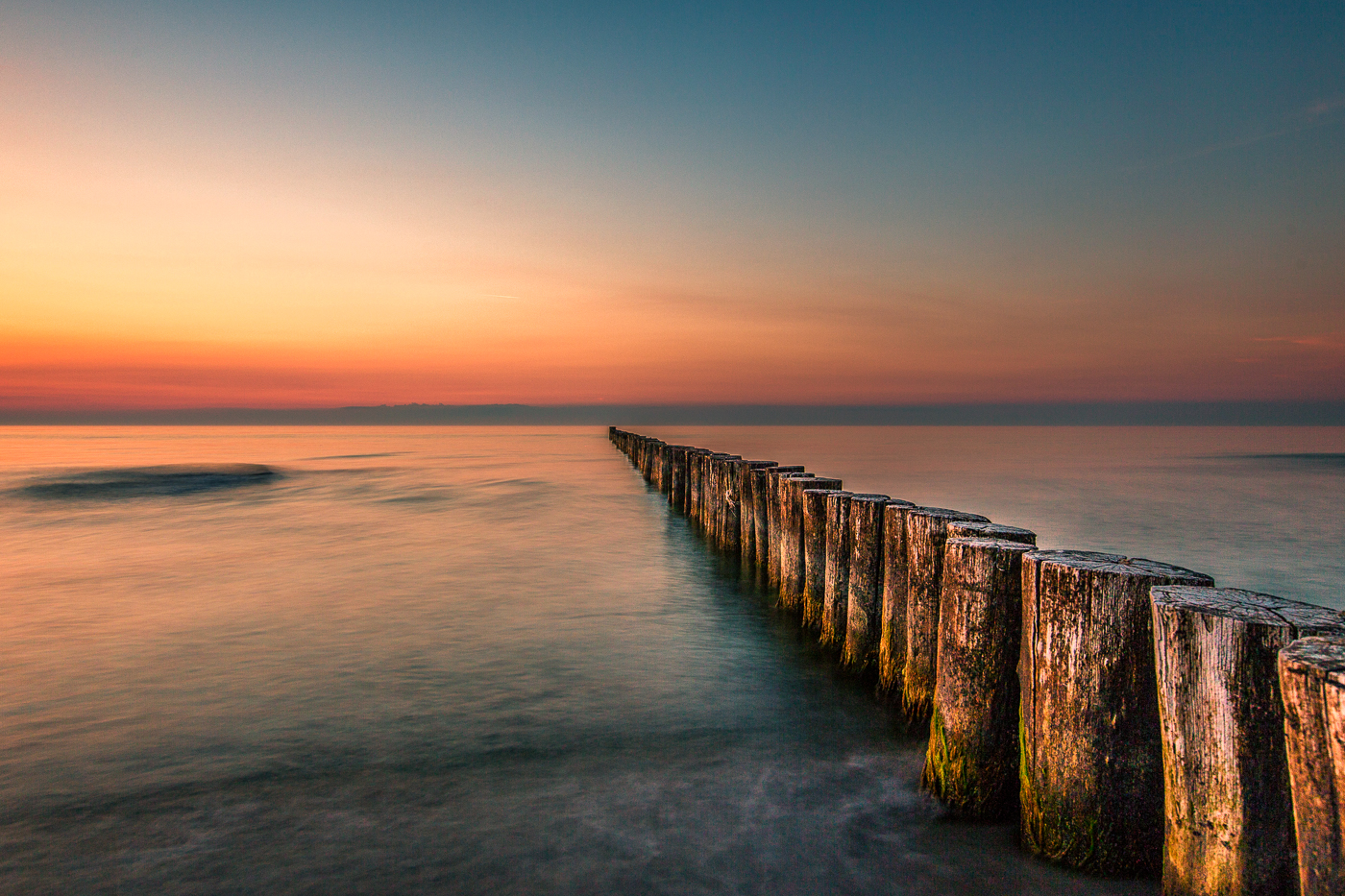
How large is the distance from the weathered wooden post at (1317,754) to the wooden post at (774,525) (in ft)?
15.5

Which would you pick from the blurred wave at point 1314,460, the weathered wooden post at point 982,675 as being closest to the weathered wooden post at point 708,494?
the weathered wooden post at point 982,675

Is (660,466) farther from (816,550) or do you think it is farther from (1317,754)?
(1317,754)

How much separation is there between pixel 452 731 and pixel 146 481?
2350cm

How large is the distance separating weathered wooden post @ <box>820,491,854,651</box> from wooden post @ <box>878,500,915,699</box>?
469 millimetres

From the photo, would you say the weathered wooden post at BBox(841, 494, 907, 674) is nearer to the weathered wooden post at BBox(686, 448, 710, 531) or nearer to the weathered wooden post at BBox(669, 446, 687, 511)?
the weathered wooden post at BBox(686, 448, 710, 531)

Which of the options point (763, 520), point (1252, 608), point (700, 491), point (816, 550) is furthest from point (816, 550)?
point (700, 491)

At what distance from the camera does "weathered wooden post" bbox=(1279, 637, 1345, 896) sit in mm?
1626

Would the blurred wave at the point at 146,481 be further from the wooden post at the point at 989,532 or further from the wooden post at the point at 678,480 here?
the wooden post at the point at 989,532

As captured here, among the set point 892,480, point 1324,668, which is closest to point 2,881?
point 1324,668

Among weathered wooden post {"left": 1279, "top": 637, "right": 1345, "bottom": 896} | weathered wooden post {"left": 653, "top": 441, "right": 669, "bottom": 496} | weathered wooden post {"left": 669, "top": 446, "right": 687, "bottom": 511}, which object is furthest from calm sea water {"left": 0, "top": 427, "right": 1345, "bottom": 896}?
weathered wooden post {"left": 653, "top": 441, "right": 669, "bottom": 496}

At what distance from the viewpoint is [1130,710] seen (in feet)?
8.07

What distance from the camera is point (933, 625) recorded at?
3.78 metres

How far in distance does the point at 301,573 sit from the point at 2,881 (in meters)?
6.81

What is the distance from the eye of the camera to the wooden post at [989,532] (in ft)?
11.3
